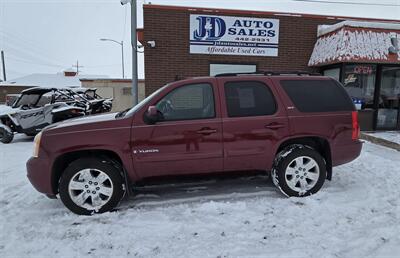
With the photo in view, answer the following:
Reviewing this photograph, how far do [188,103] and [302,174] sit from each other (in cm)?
199

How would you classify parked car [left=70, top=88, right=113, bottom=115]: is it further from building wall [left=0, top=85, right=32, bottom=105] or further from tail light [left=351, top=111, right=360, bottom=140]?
building wall [left=0, top=85, right=32, bottom=105]

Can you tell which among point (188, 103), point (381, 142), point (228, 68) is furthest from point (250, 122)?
point (228, 68)

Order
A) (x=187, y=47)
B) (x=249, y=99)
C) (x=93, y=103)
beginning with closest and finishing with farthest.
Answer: (x=249, y=99)
(x=187, y=47)
(x=93, y=103)

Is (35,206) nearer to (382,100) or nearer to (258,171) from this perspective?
(258,171)

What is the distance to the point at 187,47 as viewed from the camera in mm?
9852

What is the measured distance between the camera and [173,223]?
3492mm

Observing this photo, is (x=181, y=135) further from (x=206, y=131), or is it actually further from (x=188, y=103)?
(x=188, y=103)

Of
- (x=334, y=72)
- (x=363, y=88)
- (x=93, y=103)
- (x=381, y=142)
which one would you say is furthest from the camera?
(x=93, y=103)

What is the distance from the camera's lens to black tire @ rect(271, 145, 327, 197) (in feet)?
13.6

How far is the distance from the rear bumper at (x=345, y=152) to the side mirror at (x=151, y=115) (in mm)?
2713

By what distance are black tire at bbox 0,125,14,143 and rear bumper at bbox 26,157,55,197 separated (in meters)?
6.69

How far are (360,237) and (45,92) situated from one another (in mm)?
9977

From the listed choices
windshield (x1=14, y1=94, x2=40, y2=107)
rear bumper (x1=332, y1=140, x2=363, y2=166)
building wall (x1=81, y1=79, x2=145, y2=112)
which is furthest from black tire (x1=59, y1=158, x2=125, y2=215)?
building wall (x1=81, y1=79, x2=145, y2=112)

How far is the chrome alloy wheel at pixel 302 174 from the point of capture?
164 inches
